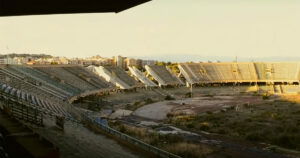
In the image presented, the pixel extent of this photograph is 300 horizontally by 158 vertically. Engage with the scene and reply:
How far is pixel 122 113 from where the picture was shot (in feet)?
167

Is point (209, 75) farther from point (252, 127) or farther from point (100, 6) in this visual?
point (100, 6)

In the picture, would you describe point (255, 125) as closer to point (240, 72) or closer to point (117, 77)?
point (117, 77)

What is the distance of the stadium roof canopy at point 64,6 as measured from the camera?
16172 mm

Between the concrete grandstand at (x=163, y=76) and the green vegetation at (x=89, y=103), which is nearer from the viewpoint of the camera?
the green vegetation at (x=89, y=103)

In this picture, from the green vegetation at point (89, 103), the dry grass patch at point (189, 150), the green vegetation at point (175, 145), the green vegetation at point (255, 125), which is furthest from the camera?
the green vegetation at point (89, 103)

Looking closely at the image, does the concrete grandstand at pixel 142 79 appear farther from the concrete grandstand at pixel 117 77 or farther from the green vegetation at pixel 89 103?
the green vegetation at pixel 89 103

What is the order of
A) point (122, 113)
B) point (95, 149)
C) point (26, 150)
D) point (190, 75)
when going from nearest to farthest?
point (26, 150) < point (95, 149) < point (122, 113) < point (190, 75)

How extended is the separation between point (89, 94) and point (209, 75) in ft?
145

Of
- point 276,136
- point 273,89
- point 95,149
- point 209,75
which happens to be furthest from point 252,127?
point 209,75

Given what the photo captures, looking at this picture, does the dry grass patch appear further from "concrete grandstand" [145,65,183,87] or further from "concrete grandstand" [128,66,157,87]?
"concrete grandstand" [145,65,183,87]

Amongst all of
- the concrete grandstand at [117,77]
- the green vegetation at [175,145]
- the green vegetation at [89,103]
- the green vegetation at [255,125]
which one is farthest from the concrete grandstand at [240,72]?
the green vegetation at [175,145]

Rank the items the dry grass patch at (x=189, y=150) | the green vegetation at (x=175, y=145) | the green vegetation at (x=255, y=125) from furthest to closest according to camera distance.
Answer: the green vegetation at (x=255, y=125) < the green vegetation at (x=175, y=145) < the dry grass patch at (x=189, y=150)

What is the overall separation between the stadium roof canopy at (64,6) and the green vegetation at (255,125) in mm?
17138

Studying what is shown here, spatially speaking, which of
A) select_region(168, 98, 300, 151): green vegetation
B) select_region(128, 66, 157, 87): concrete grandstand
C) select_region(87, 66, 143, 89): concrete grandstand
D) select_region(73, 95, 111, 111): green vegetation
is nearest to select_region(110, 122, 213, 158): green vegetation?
select_region(168, 98, 300, 151): green vegetation
